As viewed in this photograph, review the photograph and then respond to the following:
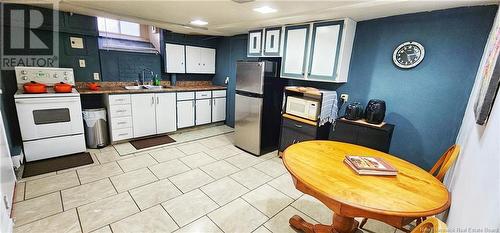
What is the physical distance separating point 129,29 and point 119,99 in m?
1.59

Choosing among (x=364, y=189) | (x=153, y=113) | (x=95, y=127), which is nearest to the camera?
(x=364, y=189)

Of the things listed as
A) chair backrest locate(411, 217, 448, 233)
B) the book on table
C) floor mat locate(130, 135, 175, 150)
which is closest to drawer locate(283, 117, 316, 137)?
the book on table

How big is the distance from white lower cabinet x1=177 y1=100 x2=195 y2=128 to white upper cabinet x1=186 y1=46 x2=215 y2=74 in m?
0.80

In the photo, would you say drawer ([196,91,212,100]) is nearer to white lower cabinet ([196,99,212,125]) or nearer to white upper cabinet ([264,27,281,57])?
white lower cabinet ([196,99,212,125])

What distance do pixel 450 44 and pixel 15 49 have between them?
17.5 feet

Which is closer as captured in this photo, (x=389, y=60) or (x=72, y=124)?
(x=389, y=60)

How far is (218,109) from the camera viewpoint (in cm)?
489

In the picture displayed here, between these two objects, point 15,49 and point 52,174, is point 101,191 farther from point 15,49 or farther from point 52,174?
point 15,49

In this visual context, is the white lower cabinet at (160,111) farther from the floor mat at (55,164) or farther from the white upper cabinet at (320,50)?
the white upper cabinet at (320,50)

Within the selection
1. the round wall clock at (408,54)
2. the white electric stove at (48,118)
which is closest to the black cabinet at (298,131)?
the round wall clock at (408,54)

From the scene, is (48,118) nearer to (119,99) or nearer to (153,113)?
(119,99)

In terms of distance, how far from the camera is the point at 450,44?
220 centimetres

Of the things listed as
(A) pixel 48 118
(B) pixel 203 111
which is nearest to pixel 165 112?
(B) pixel 203 111

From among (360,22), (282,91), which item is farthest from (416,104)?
(282,91)
